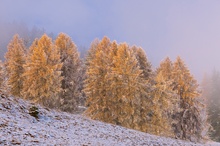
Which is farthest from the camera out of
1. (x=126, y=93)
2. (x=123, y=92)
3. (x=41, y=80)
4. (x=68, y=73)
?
(x=68, y=73)

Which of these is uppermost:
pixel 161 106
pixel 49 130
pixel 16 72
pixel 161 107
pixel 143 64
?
pixel 143 64

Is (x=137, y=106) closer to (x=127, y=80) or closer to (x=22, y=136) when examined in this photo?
Answer: (x=127, y=80)

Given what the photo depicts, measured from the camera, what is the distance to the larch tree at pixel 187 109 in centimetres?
3011

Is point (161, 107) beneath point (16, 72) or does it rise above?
beneath

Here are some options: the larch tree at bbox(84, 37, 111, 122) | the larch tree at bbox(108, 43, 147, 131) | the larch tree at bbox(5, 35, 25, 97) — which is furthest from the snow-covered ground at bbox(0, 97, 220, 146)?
the larch tree at bbox(5, 35, 25, 97)

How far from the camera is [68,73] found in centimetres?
3312

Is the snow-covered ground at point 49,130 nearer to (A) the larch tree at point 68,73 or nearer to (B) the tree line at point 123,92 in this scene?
(B) the tree line at point 123,92

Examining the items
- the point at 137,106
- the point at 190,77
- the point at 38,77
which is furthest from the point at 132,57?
the point at 38,77

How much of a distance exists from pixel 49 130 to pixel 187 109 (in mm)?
21713

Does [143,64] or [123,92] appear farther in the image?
[143,64]

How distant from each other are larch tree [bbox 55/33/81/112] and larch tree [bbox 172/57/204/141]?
14303mm

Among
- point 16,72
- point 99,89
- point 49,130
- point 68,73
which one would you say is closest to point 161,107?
point 99,89

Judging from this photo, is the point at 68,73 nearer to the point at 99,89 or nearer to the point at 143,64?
the point at 99,89

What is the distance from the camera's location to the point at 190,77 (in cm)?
3053
